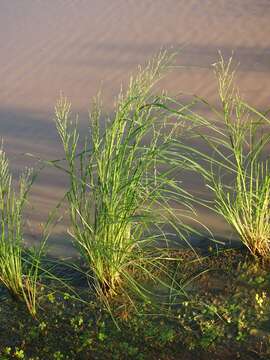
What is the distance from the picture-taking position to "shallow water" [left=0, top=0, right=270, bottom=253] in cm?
568

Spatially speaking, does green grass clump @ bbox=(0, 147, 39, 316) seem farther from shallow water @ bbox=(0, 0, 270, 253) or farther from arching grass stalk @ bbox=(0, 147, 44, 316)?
shallow water @ bbox=(0, 0, 270, 253)

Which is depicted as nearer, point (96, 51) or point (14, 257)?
point (14, 257)

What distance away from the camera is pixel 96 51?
7496 mm

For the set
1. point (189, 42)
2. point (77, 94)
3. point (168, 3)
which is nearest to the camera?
point (77, 94)

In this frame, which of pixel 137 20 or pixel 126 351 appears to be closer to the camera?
pixel 126 351

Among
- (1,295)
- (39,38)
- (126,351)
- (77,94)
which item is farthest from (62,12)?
(126,351)

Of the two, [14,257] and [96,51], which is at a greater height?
[96,51]

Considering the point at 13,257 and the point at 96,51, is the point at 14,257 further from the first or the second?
the point at 96,51

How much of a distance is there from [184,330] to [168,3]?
22.7 ft

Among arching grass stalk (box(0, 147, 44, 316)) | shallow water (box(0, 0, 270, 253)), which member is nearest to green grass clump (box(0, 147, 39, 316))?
arching grass stalk (box(0, 147, 44, 316))

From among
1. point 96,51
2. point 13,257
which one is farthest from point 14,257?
point 96,51

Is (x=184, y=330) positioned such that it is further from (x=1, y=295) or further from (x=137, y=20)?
(x=137, y=20)

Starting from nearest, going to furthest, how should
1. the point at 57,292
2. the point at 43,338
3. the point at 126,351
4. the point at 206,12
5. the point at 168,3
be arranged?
the point at 126,351
the point at 43,338
the point at 57,292
the point at 206,12
the point at 168,3

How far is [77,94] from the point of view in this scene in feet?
20.9
